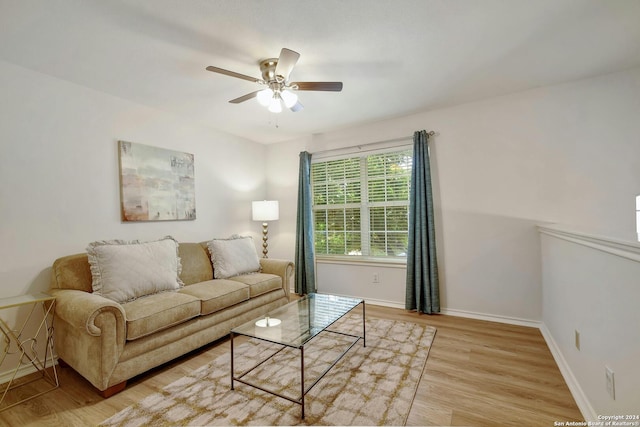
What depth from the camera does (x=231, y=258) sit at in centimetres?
331

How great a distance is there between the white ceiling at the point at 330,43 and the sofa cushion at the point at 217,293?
1.92 meters

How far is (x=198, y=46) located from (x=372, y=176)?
255cm

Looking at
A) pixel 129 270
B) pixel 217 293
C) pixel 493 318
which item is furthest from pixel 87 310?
pixel 493 318

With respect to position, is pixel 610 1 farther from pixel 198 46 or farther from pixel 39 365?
pixel 39 365

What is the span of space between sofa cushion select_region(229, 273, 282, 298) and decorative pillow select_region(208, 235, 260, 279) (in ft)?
0.30

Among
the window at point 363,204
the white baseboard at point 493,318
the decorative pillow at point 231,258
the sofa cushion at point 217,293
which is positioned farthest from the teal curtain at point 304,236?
the white baseboard at point 493,318

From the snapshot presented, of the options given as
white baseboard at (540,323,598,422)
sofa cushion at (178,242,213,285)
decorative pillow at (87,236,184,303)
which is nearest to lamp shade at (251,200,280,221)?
sofa cushion at (178,242,213,285)

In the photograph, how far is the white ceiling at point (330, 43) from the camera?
1.71 meters

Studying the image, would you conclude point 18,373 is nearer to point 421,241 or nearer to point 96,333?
point 96,333

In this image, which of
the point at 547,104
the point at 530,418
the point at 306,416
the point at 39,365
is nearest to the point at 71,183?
the point at 39,365

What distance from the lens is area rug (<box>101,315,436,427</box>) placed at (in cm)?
164

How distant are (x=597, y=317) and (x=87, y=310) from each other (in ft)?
9.76

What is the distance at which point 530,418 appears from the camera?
5.24 feet

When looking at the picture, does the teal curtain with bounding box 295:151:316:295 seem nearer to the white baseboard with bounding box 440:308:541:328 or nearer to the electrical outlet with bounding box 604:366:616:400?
the white baseboard with bounding box 440:308:541:328
